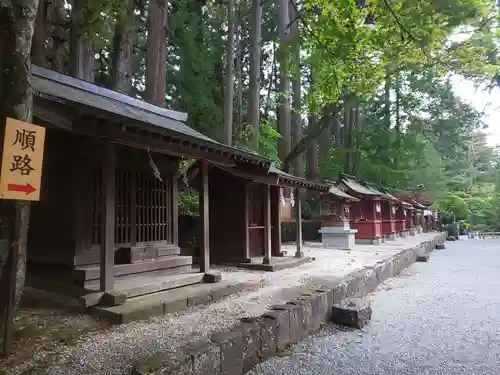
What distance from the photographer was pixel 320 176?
26.2 metres

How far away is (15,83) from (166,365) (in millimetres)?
→ 2931

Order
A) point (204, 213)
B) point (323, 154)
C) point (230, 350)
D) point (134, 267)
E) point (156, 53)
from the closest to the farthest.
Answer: point (230, 350) < point (134, 267) < point (204, 213) < point (156, 53) < point (323, 154)

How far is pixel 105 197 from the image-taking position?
527 centimetres

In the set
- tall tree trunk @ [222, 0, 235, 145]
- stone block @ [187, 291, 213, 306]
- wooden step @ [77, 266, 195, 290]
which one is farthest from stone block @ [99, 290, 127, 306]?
tall tree trunk @ [222, 0, 235, 145]

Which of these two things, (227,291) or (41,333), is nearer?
(41,333)

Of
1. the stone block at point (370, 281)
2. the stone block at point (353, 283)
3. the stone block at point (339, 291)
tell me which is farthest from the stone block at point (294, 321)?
the stone block at point (370, 281)

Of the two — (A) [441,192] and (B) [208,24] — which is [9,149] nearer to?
(B) [208,24]

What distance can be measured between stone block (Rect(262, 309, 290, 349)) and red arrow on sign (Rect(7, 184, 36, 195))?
295 cm

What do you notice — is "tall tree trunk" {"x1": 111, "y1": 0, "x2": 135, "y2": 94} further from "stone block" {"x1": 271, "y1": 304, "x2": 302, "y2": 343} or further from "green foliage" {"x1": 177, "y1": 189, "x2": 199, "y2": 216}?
"stone block" {"x1": 271, "y1": 304, "x2": 302, "y2": 343}

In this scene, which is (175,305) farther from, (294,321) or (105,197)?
(105,197)

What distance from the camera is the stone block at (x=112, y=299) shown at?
16.9 ft

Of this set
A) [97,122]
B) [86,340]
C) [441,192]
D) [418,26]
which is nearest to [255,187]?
[418,26]

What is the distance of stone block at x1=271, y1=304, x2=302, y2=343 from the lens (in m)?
5.06

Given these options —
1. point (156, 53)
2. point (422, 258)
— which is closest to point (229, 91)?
point (156, 53)
